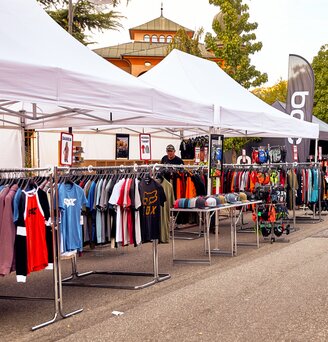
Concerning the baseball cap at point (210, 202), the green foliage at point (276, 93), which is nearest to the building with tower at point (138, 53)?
the green foliage at point (276, 93)

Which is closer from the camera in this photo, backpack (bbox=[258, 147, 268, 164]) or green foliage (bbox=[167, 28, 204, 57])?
backpack (bbox=[258, 147, 268, 164])

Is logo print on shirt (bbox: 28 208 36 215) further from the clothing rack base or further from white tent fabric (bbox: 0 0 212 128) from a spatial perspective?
the clothing rack base

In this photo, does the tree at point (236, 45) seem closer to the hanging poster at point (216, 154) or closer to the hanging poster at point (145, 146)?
the hanging poster at point (145, 146)

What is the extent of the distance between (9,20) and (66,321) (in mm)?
3479

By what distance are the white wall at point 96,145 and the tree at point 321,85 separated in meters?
27.5

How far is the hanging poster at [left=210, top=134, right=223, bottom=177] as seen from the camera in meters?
10.6

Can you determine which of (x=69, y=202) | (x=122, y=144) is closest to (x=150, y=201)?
(x=69, y=202)

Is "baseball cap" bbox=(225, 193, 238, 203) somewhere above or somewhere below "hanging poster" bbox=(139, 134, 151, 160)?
below

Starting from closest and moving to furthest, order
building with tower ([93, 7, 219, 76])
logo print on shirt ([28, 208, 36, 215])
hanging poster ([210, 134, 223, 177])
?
logo print on shirt ([28, 208, 36, 215]) < hanging poster ([210, 134, 223, 177]) < building with tower ([93, 7, 219, 76])

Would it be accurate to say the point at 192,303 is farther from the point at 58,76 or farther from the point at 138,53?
the point at 138,53

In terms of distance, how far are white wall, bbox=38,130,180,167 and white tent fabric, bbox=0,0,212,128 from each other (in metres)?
6.30

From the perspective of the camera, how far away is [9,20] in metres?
7.18

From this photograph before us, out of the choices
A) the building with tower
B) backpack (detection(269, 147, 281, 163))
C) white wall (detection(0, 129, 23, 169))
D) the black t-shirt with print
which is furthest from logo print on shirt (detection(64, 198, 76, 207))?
the building with tower

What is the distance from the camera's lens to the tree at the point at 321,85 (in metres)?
44.8
